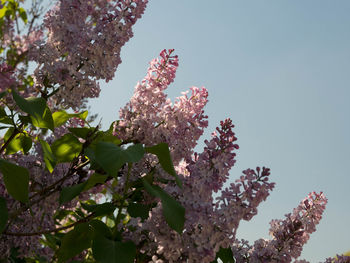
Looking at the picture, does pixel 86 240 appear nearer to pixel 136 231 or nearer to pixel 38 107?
pixel 136 231

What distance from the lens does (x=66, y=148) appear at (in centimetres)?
206

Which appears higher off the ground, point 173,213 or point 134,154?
point 134,154

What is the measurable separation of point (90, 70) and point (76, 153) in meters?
0.51

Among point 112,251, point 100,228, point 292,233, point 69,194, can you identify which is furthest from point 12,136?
point 292,233

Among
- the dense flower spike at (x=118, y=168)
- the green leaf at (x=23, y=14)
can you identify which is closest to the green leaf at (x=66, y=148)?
the dense flower spike at (x=118, y=168)

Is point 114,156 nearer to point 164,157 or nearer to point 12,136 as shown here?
point 164,157

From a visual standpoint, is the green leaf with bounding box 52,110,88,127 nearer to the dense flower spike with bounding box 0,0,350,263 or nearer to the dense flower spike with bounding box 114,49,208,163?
the dense flower spike with bounding box 0,0,350,263

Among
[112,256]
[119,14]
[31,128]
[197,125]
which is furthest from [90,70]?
[112,256]

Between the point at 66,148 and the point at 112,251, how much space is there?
653 mm

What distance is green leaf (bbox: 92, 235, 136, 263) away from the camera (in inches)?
61.1

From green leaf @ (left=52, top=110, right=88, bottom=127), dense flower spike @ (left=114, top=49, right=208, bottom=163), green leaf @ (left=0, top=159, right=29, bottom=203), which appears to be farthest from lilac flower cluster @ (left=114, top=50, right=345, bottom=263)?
green leaf @ (left=0, top=159, right=29, bottom=203)

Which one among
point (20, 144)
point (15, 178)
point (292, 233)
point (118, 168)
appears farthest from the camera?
point (20, 144)

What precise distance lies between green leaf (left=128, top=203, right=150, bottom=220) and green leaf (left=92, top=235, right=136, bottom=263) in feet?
0.54

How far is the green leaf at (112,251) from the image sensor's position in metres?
1.55
